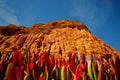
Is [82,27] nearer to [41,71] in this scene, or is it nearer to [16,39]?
[16,39]

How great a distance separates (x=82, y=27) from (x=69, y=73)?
4531 centimetres

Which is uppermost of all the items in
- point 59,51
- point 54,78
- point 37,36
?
point 37,36

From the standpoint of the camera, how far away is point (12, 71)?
69.9 inches

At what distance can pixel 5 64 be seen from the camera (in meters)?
2.68

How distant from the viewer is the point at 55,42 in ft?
126

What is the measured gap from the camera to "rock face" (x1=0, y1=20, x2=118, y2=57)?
36037 millimetres

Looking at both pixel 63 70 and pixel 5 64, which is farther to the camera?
pixel 5 64

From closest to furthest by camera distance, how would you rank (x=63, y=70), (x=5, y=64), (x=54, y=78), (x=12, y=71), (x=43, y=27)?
(x=12, y=71), (x=63, y=70), (x=54, y=78), (x=5, y=64), (x=43, y=27)

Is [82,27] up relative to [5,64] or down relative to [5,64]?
up

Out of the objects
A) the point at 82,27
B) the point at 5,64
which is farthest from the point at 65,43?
the point at 5,64

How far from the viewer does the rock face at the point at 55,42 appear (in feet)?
118

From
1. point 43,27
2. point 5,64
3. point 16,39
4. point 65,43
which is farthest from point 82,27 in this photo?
point 5,64

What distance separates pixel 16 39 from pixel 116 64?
1503 inches

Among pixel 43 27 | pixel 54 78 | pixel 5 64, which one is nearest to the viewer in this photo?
pixel 54 78
